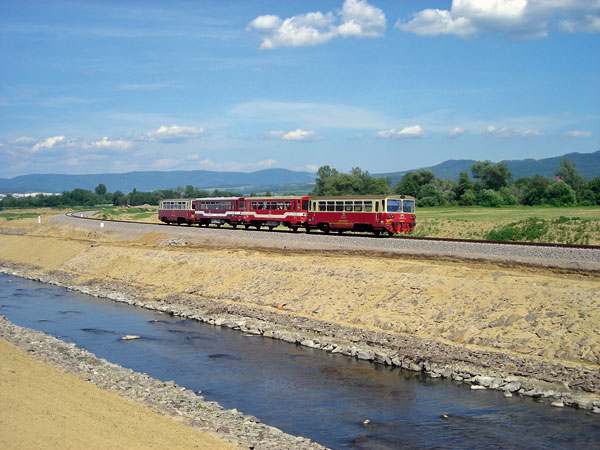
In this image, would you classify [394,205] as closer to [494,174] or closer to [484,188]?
[484,188]

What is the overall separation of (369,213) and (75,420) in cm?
3114

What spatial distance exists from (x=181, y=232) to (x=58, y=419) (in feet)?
142

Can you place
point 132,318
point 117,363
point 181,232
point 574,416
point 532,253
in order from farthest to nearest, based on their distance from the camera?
1. point 181,232
2. point 132,318
3. point 532,253
4. point 117,363
5. point 574,416

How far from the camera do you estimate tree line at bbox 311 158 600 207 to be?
293ft

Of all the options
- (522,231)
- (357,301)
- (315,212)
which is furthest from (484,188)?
(357,301)

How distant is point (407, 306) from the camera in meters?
26.5

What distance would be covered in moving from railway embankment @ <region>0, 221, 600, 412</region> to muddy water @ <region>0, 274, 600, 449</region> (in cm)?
120

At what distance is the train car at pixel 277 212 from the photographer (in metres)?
49.1

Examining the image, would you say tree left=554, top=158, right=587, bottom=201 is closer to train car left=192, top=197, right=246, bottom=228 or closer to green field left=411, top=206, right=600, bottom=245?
green field left=411, top=206, right=600, bottom=245

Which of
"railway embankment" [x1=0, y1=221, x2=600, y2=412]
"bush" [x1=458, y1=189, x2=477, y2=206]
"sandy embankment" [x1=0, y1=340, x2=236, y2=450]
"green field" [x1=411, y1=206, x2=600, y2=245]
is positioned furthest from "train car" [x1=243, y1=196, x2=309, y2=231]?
"bush" [x1=458, y1=189, x2=477, y2=206]

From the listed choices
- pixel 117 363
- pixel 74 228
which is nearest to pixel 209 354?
pixel 117 363

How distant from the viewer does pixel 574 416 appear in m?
16.7

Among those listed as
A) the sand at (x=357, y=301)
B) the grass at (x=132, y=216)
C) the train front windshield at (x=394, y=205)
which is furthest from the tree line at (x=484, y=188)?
the sand at (x=357, y=301)

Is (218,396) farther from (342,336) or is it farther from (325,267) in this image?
(325,267)
